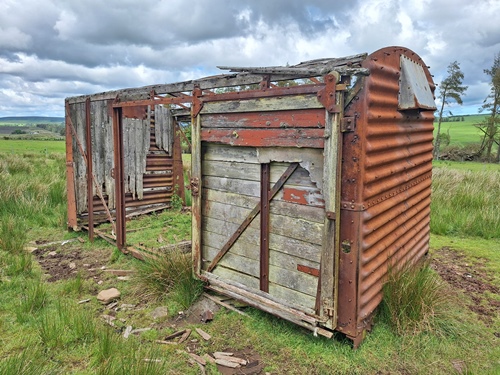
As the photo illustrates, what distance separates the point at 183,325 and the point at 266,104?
2946mm

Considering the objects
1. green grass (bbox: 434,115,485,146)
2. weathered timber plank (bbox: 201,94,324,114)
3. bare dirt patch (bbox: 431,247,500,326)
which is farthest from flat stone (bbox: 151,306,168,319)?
green grass (bbox: 434,115,485,146)

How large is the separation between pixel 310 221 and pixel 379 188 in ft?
2.74

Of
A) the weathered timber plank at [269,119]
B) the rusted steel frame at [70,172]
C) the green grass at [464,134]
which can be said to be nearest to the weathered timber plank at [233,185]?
the weathered timber plank at [269,119]

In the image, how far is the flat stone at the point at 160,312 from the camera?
15.8 feet

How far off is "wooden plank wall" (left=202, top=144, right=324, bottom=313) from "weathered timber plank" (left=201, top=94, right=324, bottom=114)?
476 mm

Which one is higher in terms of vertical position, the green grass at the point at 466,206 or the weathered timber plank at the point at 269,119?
the weathered timber plank at the point at 269,119

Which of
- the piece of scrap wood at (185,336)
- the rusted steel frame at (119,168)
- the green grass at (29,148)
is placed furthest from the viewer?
the green grass at (29,148)

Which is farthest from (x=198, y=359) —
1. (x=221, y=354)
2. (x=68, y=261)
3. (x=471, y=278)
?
(x=471, y=278)

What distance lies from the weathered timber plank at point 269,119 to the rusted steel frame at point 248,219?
0.48 metres

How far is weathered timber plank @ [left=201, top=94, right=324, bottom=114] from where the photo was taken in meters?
3.73

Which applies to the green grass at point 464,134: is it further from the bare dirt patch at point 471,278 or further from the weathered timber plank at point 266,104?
the weathered timber plank at point 266,104

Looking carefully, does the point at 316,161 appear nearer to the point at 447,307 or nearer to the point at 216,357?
the point at 216,357

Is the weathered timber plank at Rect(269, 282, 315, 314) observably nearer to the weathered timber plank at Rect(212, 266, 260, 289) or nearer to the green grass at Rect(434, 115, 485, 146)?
the weathered timber plank at Rect(212, 266, 260, 289)

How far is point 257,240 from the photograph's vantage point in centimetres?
452
